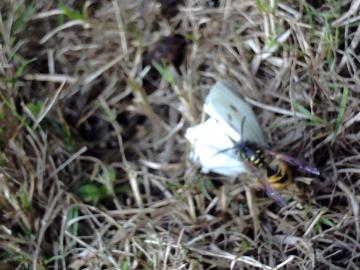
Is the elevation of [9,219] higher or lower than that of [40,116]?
lower

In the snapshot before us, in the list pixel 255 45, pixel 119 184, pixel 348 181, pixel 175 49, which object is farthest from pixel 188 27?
pixel 348 181

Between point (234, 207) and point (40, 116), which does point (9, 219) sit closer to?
point (40, 116)

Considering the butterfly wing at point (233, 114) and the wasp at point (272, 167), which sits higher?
the butterfly wing at point (233, 114)

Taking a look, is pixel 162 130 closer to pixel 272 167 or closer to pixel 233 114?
pixel 233 114

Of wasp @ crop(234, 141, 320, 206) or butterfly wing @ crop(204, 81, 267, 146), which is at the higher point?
butterfly wing @ crop(204, 81, 267, 146)

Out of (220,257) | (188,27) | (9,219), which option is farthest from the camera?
(188,27)
